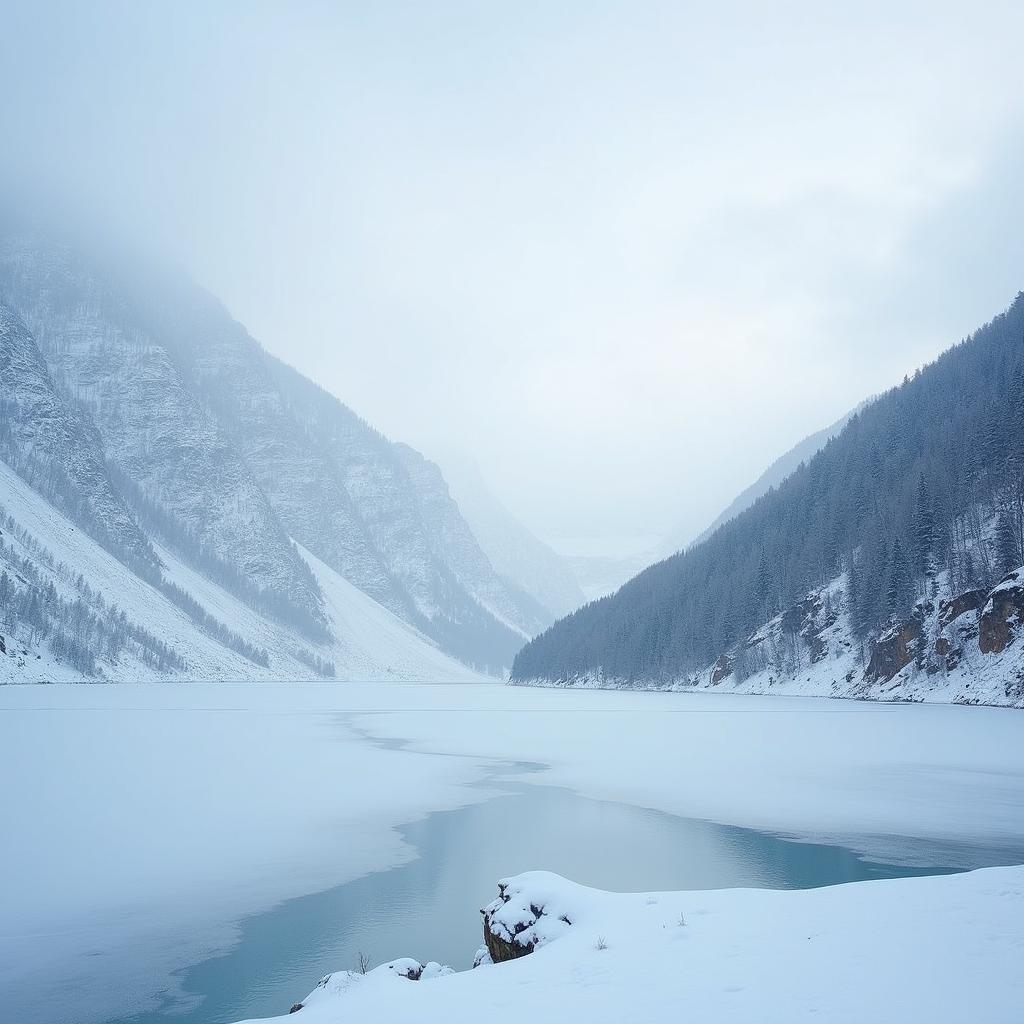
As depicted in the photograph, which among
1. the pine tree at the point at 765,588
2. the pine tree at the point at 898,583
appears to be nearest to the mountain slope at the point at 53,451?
the pine tree at the point at 765,588

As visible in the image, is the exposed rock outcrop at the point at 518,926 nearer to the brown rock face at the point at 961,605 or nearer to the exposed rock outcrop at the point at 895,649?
the brown rock face at the point at 961,605

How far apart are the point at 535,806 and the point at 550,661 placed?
496 feet

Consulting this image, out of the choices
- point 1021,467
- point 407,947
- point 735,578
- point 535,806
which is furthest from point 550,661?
point 407,947

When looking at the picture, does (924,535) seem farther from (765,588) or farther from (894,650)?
(765,588)

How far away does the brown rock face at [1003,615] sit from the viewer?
5503 cm

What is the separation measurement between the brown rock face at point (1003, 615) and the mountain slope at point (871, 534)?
20.1 ft

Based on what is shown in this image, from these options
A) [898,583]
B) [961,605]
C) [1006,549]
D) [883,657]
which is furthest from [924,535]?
[961,605]

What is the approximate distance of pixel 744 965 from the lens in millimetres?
7680

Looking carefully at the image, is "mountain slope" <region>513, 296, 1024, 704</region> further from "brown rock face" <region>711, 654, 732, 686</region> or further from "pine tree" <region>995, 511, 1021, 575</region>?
"brown rock face" <region>711, 654, 732, 686</region>

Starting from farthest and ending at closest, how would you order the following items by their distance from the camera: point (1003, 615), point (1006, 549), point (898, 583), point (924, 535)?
point (924, 535) < point (898, 583) < point (1006, 549) < point (1003, 615)

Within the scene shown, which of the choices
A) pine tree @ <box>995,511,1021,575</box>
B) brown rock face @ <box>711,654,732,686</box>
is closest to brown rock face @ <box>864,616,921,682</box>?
pine tree @ <box>995,511,1021,575</box>

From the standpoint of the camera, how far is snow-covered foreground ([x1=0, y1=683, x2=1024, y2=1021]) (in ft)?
39.2

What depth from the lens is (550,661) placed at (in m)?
170

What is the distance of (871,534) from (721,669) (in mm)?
27444
